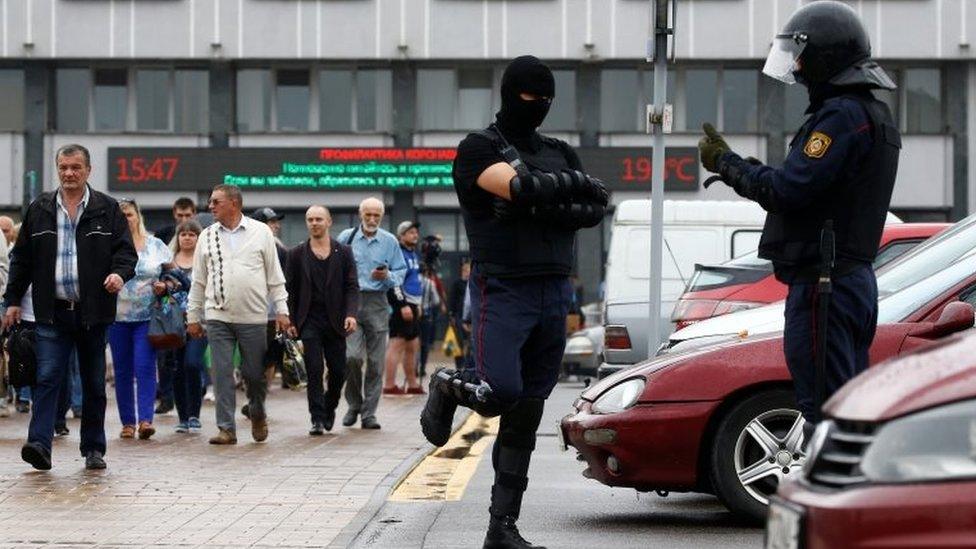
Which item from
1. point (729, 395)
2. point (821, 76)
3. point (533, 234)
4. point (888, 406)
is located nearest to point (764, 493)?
point (729, 395)

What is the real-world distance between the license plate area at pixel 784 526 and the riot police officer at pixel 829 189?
1.85 meters

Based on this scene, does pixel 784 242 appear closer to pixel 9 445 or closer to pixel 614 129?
pixel 9 445

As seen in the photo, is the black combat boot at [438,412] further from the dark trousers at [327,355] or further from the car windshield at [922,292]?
the dark trousers at [327,355]

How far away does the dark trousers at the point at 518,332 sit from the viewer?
7.16 meters

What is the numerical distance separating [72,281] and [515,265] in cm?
436

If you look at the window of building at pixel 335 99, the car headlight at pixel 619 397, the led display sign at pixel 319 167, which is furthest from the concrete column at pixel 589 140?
the car headlight at pixel 619 397

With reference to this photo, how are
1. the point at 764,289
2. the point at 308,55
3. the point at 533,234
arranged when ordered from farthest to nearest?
the point at 308,55, the point at 764,289, the point at 533,234

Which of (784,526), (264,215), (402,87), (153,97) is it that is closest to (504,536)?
(784,526)

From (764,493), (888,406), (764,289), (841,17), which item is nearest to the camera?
(888,406)

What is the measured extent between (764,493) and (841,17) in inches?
95.4

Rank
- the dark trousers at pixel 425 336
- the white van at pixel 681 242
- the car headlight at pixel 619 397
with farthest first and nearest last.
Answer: the dark trousers at pixel 425 336 → the white van at pixel 681 242 → the car headlight at pixel 619 397

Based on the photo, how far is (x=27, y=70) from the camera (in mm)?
42094

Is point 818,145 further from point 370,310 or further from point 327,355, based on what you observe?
point 370,310

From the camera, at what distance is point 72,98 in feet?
140
